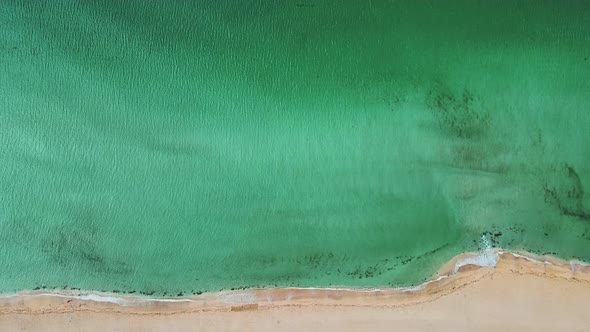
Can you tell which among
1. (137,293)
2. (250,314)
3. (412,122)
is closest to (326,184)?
(412,122)

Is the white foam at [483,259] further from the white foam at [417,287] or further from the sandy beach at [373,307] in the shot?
the white foam at [417,287]

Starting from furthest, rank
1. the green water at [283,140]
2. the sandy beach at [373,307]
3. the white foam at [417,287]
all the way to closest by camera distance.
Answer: the green water at [283,140] < the white foam at [417,287] < the sandy beach at [373,307]

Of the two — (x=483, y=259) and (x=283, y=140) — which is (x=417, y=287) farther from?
(x=283, y=140)

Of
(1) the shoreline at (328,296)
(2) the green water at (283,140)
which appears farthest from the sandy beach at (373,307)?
(2) the green water at (283,140)

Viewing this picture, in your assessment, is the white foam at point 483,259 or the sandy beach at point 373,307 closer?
the sandy beach at point 373,307

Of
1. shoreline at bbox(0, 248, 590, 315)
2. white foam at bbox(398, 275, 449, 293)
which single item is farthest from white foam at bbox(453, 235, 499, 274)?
white foam at bbox(398, 275, 449, 293)

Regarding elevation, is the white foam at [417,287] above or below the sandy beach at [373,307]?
above
